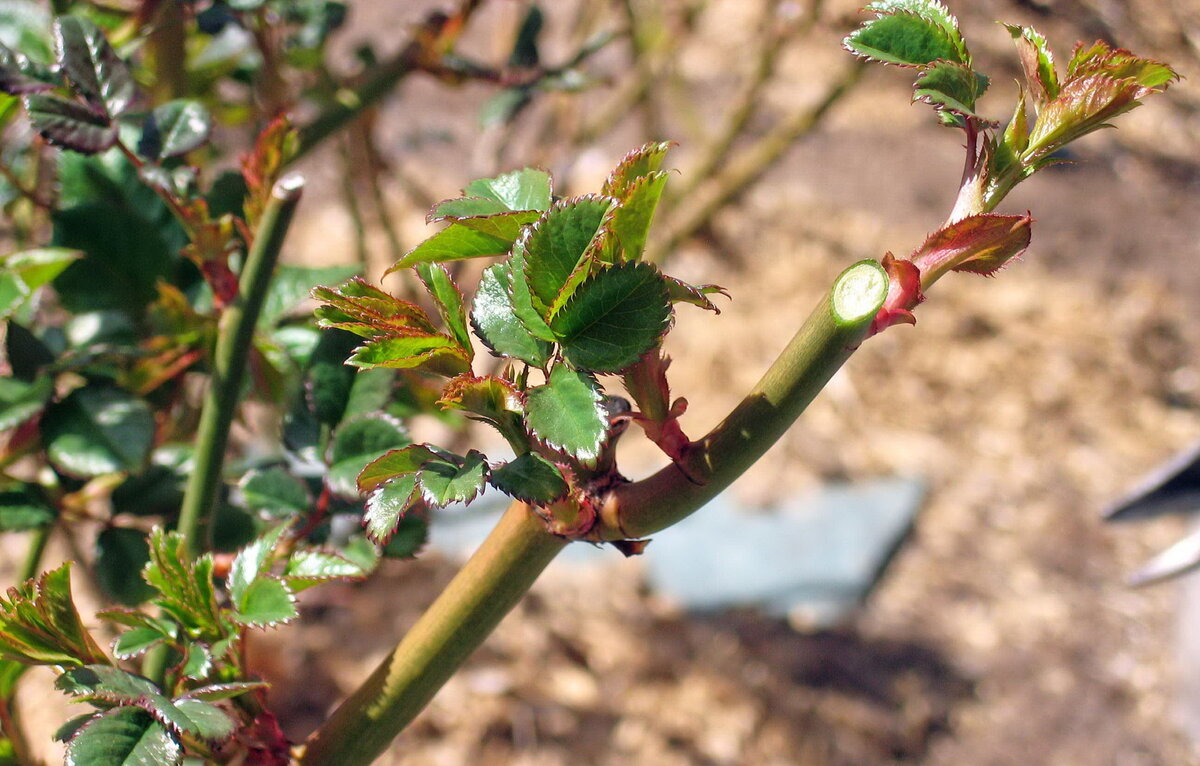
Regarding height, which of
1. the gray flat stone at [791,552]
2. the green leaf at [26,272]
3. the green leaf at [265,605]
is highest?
the gray flat stone at [791,552]

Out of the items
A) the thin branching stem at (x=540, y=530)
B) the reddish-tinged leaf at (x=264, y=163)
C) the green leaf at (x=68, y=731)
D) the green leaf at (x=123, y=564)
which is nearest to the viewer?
the thin branching stem at (x=540, y=530)

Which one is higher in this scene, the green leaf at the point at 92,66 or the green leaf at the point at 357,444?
the green leaf at the point at 92,66

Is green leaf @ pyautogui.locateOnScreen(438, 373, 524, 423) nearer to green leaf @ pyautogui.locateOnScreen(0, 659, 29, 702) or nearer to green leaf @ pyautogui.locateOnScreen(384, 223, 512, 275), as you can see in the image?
green leaf @ pyautogui.locateOnScreen(384, 223, 512, 275)

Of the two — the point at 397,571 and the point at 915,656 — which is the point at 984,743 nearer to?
the point at 915,656

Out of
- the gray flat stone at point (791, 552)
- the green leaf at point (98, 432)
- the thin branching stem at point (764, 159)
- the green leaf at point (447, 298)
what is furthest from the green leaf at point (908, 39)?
the gray flat stone at point (791, 552)

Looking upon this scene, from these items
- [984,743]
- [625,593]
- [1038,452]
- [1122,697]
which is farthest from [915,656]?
[1038,452]

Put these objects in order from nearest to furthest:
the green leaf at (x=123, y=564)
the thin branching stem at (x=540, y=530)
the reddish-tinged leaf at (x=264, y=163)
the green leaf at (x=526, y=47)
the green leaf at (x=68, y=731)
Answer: the thin branching stem at (x=540, y=530), the green leaf at (x=68, y=731), the reddish-tinged leaf at (x=264, y=163), the green leaf at (x=123, y=564), the green leaf at (x=526, y=47)

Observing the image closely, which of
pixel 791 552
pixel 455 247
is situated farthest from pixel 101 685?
pixel 791 552

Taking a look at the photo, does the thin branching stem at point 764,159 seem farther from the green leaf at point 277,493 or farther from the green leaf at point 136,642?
the green leaf at point 136,642
